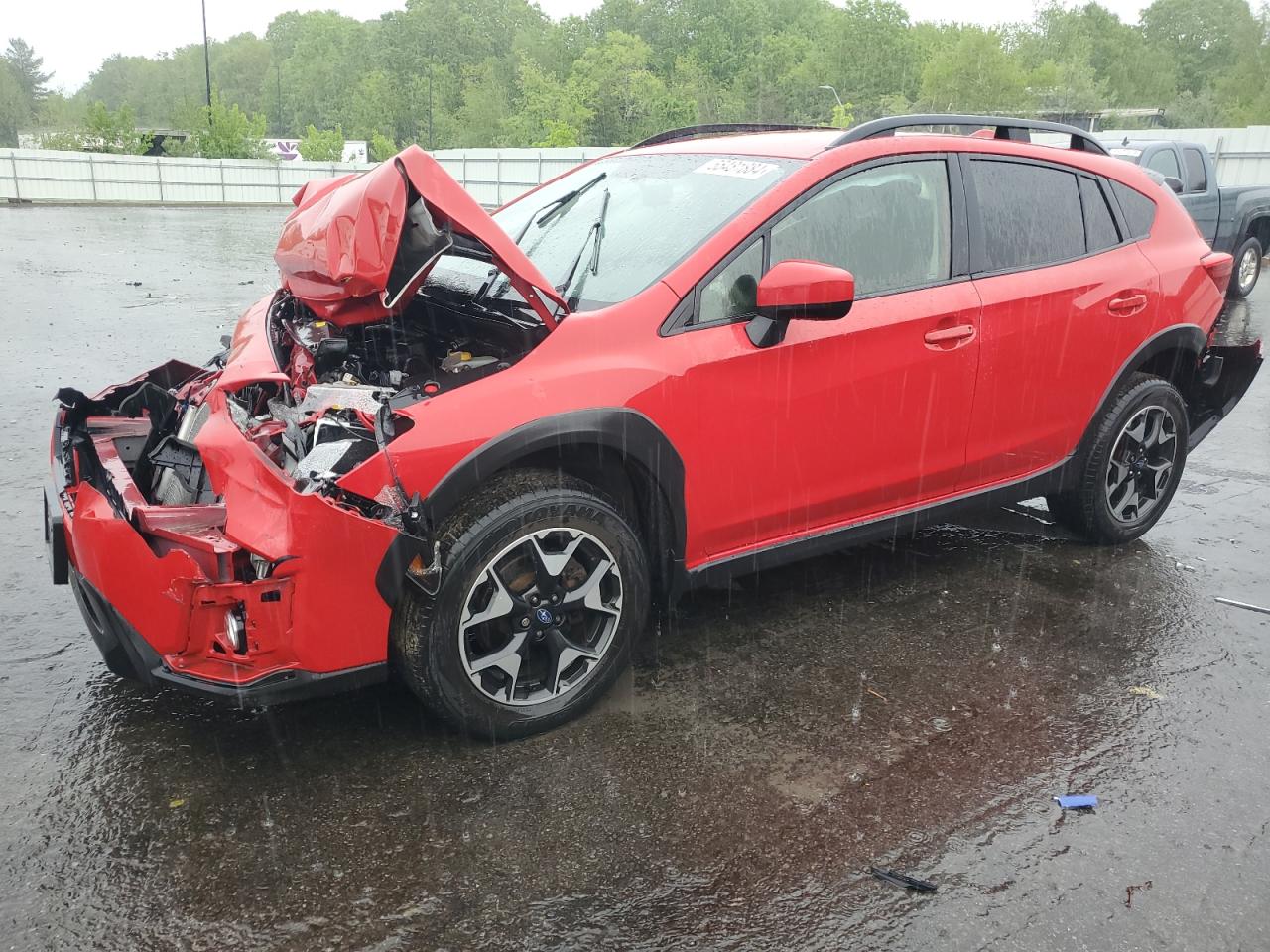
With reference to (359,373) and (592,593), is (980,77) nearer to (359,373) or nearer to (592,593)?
(359,373)

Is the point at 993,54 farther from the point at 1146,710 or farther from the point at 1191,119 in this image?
the point at 1146,710

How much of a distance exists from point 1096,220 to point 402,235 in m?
3.04

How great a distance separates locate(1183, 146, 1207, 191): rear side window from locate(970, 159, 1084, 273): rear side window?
1062 cm

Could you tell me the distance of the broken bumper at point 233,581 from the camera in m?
2.69

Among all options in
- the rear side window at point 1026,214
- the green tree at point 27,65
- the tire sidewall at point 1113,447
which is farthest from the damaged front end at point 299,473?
the green tree at point 27,65

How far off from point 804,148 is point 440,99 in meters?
104

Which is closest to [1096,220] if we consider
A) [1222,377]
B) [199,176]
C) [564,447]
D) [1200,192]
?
[1222,377]

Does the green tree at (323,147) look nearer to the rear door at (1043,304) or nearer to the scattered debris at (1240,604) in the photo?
the rear door at (1043,304)

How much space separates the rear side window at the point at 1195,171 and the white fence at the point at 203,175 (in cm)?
1501

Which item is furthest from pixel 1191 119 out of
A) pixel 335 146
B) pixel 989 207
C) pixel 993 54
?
pixel 989 207

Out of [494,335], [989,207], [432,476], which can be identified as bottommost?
[432,476]

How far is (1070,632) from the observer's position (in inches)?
162

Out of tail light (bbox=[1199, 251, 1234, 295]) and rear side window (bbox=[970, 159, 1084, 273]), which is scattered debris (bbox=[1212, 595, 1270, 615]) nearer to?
tail light (bbox=[1199, 251, 1234, 295])

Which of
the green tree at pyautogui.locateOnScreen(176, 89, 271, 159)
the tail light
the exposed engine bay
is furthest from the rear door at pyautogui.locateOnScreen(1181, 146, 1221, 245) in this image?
the green tree at pyautogui.locateOnScreen(176, 89, 271, 159)
